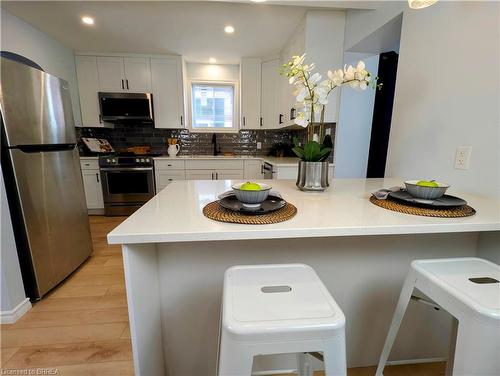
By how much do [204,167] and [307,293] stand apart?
3074mm

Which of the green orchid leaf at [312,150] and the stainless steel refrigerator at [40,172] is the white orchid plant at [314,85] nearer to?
the green orchid leaf at [312,150]

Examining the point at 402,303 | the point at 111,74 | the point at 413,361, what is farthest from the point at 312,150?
the point at 111,74

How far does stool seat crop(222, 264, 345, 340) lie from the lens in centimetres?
54

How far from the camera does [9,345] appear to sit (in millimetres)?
1339

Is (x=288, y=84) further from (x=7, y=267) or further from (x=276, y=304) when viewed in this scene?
(x=7, y=267)

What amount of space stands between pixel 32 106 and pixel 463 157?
2657 millimetres

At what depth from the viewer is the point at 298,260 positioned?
3.44 ft

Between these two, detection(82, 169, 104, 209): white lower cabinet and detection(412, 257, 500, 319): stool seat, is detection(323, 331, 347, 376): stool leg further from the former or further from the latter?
detection(82, 169, 104, 209): white lower cabinet

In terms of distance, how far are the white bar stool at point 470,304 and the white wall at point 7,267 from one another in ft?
7.13

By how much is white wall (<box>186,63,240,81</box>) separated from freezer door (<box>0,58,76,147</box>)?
2.22 meters

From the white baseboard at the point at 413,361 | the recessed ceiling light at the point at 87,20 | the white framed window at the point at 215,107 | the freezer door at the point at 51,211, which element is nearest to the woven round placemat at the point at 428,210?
the white baseboard at the point at 413,361

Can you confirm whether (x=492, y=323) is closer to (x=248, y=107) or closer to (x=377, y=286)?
(x=377, y=286)

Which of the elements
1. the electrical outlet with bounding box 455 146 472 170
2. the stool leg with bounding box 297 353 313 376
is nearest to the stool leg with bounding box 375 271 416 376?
the stool leg with bounding box 297 353 313 376

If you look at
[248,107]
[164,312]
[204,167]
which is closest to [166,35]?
[248,107]
